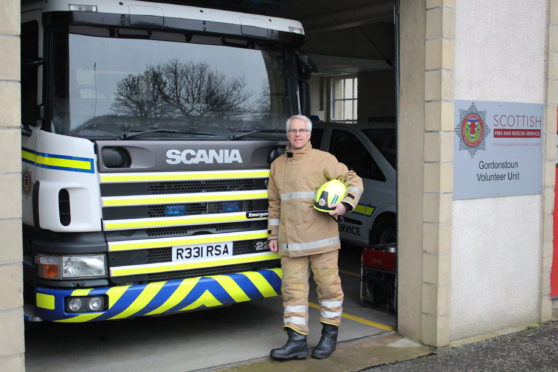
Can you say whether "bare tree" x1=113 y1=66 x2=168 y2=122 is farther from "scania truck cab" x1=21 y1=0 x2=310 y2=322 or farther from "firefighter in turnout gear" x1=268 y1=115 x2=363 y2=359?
"firefighter in turnout gear" x1=268 y1=115 x2=363 y2=359

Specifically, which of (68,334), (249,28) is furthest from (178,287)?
(249,28)

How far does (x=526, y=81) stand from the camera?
6723mm

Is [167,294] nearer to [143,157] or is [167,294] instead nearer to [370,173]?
[143,157]

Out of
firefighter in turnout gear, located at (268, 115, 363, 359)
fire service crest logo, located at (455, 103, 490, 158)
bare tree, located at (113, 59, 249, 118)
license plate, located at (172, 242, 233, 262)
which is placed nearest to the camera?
bare tree, located at (113, 59, 249, 118)

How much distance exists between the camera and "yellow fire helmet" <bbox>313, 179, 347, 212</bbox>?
218 inches

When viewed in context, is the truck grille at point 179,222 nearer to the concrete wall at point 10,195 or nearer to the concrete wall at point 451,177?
the concrete wall at point 10,195

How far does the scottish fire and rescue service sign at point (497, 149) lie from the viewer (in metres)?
6.19

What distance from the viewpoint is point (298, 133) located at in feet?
18.6

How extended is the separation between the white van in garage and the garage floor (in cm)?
192

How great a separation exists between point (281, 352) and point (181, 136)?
1.92m

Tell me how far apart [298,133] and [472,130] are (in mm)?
1668

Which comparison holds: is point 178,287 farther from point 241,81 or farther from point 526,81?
point 526,81

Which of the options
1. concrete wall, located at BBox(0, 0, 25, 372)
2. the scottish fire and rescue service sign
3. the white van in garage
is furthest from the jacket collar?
the white van in garage

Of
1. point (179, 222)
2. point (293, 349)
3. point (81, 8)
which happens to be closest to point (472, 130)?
point (293, 349)
